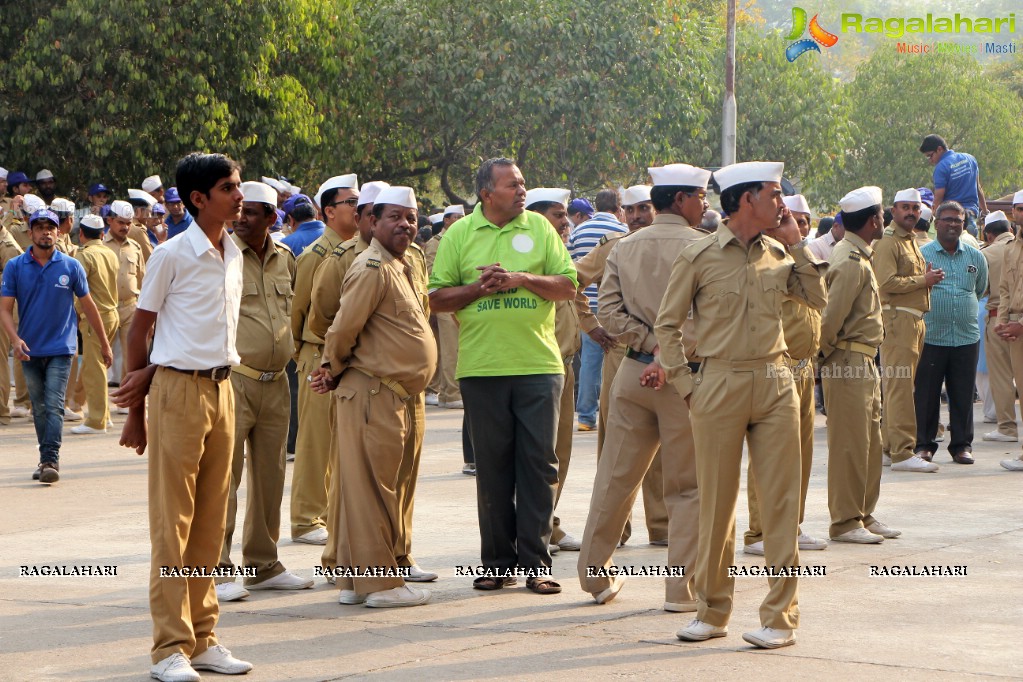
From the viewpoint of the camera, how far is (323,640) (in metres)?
6.79

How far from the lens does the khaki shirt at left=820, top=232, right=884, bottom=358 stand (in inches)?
374

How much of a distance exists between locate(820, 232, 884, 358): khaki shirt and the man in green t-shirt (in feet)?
7.75

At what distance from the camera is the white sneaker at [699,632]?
6.61 m

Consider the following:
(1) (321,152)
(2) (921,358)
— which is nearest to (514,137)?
(1) (321,152)

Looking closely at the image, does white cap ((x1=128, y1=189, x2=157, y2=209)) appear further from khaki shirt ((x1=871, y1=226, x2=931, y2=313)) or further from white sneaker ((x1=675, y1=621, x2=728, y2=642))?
white sneaker ((x1=675, y1=621, x2=728, y2=642))

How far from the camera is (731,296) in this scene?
6.60 metres

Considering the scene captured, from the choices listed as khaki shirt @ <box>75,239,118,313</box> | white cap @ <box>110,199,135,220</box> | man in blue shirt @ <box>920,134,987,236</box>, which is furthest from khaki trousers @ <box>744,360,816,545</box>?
white cap @ <box>110,199,135,220</box>

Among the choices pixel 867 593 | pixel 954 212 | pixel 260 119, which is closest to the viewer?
pixel 867 593

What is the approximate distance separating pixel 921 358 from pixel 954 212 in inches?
52.5

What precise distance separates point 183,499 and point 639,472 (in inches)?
98.7

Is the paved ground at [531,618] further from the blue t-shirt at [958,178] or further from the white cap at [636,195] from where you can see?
the blue t-shirt at [958,178]

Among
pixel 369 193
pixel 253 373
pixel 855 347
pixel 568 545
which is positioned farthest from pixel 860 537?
pixel 253 373

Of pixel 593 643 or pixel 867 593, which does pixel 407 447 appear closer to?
pixel 593 643

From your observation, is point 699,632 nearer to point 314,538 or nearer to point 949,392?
point 314,538
